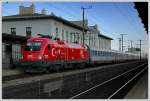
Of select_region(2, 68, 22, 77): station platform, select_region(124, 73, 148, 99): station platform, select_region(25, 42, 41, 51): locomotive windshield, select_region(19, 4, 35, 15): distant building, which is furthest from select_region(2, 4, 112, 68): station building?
select_region(124, 73, 148, 99): station platform

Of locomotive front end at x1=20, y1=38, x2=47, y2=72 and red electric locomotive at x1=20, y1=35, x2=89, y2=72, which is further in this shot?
red electric locomotive at x1=20, y1=35, x2=89, y2=72

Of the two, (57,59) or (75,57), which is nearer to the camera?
(57,59)

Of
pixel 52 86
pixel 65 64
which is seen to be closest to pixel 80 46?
pixel 65 64

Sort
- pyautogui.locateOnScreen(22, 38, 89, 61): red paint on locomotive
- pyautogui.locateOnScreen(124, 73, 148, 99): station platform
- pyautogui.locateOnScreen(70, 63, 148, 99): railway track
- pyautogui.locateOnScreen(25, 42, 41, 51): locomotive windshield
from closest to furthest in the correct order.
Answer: pyautogui.locateOnScreen(124, 73, 148, 99): station platform, pyautogui.locateOnScreen(70, 63, 148, 99): railway track, pyautogui.locateOnScreen(22, 38, 89, 61): red paint on locomotive, pyautogui.locateOnScreen(25, 42, 41, 51): locomotive windshield

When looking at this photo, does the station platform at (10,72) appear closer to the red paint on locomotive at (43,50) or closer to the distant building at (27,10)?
the red paint on locomotive at (43,50)

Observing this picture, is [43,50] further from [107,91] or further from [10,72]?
[107,91]

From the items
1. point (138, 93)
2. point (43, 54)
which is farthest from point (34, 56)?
point (138, 93)

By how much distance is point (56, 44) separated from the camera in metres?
33.8

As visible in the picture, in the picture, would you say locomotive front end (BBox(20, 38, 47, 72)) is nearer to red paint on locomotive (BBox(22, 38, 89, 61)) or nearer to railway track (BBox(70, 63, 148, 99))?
red paint on locomotive (BBox(22, 38, 89, 61))

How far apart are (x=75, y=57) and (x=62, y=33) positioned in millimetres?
15179

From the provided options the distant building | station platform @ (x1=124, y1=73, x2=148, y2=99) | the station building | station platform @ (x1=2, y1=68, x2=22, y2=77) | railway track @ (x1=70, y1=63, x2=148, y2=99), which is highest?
the distant building

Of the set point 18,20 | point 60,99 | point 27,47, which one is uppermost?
point 18,20

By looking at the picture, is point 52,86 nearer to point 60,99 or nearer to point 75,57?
point 60,99

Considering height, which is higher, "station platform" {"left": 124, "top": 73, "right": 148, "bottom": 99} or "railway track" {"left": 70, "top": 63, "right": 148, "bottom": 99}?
"station platform" {"left": 124, "top": 73, "right": 148, "bottom": 99}
